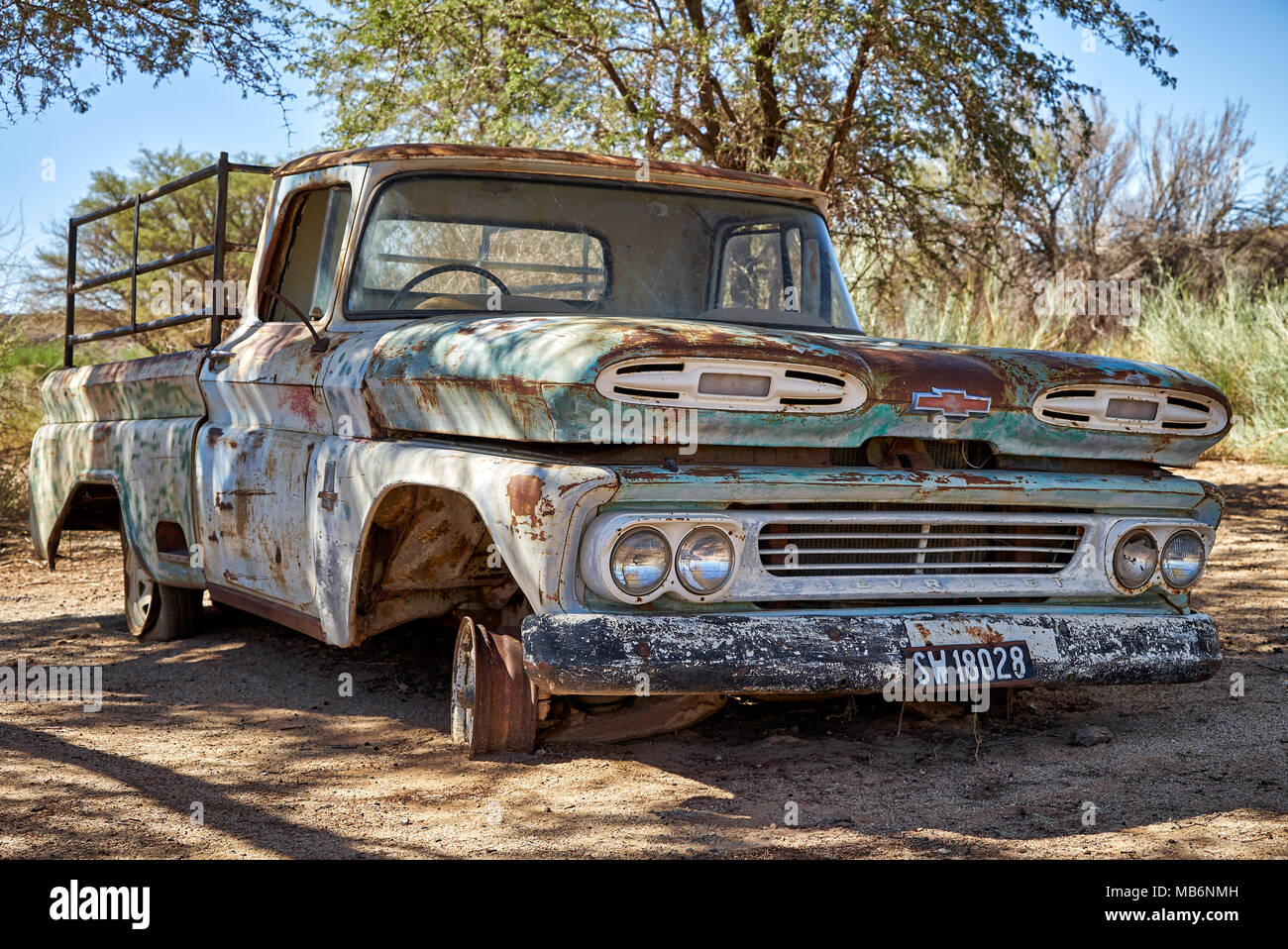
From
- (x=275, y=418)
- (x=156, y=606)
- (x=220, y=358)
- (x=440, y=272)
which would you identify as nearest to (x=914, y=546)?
(x=440, y=272)

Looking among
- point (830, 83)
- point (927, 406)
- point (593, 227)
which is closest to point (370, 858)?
point (927, 406)

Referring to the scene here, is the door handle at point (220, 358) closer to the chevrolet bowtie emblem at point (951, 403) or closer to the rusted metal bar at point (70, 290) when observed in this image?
the rusted metal bar at point (70, 290)

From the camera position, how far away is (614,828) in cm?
307

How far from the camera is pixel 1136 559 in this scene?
3623mm

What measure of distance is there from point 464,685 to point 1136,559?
6.36ft

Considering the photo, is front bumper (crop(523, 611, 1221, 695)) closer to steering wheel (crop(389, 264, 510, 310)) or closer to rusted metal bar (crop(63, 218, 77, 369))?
steering wheel (crop(389, 264, 510, 310))

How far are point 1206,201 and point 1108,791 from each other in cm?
1972

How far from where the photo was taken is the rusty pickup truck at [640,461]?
3.00 m

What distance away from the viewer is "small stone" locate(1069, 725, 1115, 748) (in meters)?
3.76

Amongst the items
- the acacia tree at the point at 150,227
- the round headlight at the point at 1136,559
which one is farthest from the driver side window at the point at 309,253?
the acacia tree at the point at 150,227

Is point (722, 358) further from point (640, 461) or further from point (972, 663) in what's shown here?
point (972, 663)

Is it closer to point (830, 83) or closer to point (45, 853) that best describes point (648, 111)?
point (830, 83)

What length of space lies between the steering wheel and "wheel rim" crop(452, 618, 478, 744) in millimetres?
1090

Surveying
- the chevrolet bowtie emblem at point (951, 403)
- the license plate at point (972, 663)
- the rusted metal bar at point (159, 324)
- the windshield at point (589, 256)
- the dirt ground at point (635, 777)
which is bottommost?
the dirt ground at point (635, 777)
